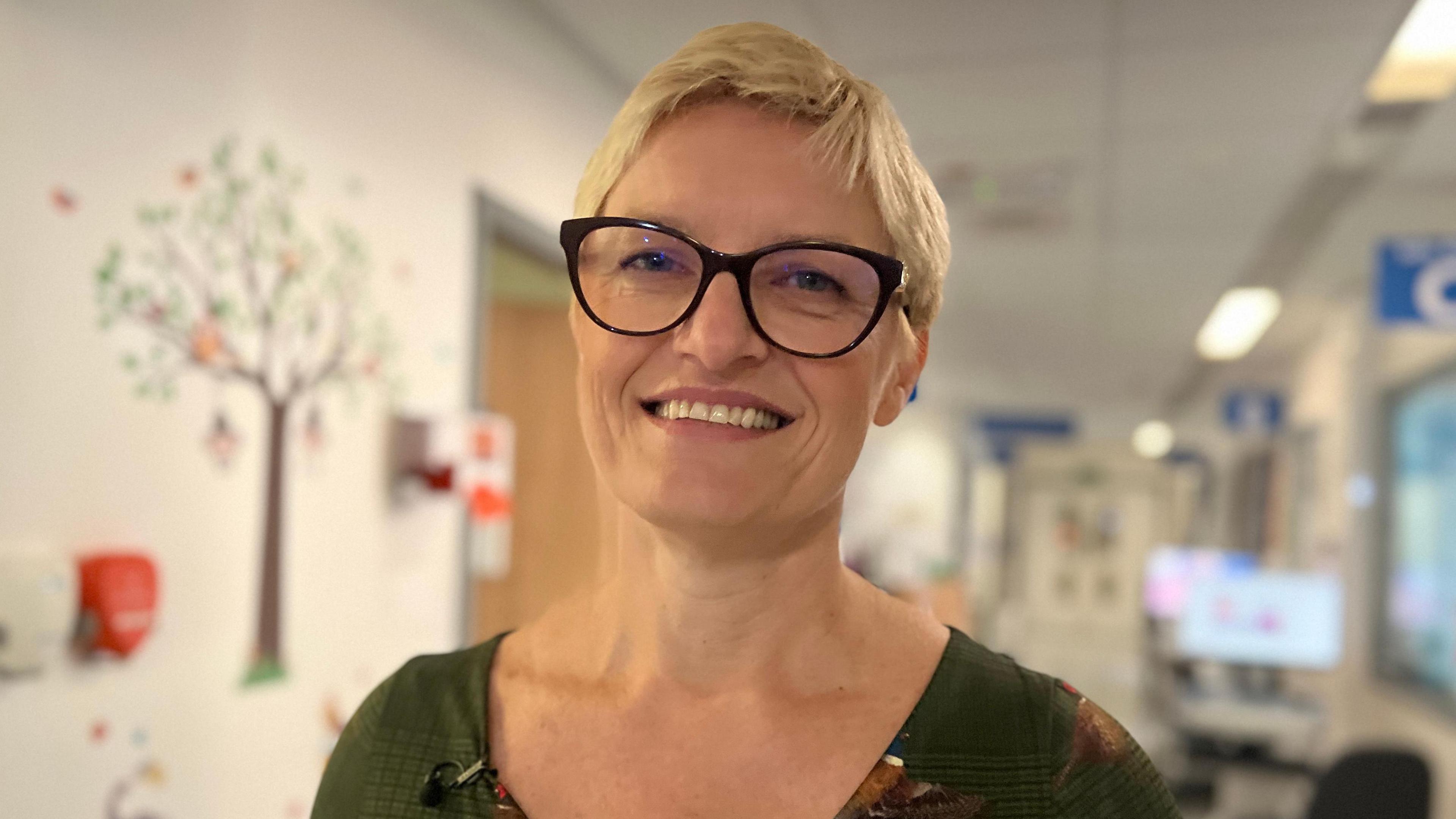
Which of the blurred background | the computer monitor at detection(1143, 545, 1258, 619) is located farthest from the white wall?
the computer monitor at detection(1143, 545, 1258, 619)

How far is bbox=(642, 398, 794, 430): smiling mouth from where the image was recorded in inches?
27.7

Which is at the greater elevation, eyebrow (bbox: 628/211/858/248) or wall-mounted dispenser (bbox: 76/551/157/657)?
eyebrow (bbox: 628/211/858/248)

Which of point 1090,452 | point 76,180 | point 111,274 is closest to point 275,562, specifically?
point 111,274

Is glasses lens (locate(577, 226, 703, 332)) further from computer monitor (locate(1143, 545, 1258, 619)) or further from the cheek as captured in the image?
computer monitor (locate(1143, 545, 1258, 619))

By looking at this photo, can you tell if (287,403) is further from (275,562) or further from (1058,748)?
(1058,748)

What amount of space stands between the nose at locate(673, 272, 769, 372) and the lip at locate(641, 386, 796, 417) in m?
0.02

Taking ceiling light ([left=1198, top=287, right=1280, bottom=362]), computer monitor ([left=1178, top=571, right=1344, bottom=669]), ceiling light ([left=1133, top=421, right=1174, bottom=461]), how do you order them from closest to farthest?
computer monitor ([left=1178, top=571, right=1344, bottom=669]) < ceiling light ([left=1198, top=287, right=1280, bottom=362]) < ceiling light ([left=1133, top=421, right=1174, bottom=461])

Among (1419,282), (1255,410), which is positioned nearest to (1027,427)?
(1255,410)

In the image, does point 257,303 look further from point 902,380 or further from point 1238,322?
point 1238,322

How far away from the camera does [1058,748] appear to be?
0.76 meters

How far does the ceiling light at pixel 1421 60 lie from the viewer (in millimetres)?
2371

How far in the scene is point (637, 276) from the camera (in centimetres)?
72

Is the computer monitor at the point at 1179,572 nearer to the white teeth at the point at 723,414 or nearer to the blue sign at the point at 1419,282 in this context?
the blue sign at the point at 1419,282

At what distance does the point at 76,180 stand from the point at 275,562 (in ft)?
2.27
